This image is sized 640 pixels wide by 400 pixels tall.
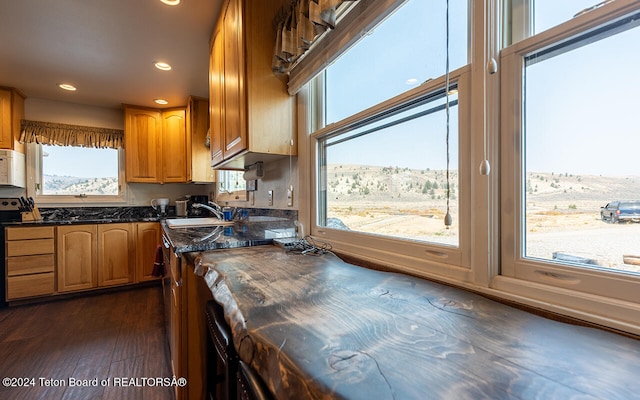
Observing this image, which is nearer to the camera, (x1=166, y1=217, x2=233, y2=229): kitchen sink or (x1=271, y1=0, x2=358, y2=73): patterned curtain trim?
(x1=271, y1=0, x2=358, y2=73): patterned curtain trim

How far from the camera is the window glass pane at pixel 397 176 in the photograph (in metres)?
0.97

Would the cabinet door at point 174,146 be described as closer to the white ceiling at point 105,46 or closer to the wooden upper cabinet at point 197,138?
the wooden upper cabinet at point 197,138

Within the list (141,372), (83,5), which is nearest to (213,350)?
(141,372)

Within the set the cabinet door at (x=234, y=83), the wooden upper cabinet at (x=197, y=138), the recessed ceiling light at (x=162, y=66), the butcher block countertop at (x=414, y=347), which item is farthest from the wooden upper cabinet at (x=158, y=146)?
the butcher block countertop at (x=414, y=347)

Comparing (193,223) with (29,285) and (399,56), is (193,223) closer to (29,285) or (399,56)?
(29,285)

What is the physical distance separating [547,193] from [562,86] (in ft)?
0.88

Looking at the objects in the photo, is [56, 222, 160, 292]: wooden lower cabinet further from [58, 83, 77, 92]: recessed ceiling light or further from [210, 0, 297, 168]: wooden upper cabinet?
[210, 0, 297, 168]: wooden upper cabinet

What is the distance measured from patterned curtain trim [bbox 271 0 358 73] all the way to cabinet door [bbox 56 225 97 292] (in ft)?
9.96

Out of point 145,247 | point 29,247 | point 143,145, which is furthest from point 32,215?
point 143,145

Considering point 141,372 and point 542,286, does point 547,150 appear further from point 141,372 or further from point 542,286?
point 141,372

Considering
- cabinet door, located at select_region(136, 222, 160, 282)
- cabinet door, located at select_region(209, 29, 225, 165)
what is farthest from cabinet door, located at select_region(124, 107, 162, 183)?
cabinet door, located at select_region(209, 29, 225, 165)

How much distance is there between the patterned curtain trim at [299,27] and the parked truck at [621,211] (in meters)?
0.99

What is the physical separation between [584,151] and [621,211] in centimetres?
16

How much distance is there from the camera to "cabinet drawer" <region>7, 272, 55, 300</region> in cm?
278
